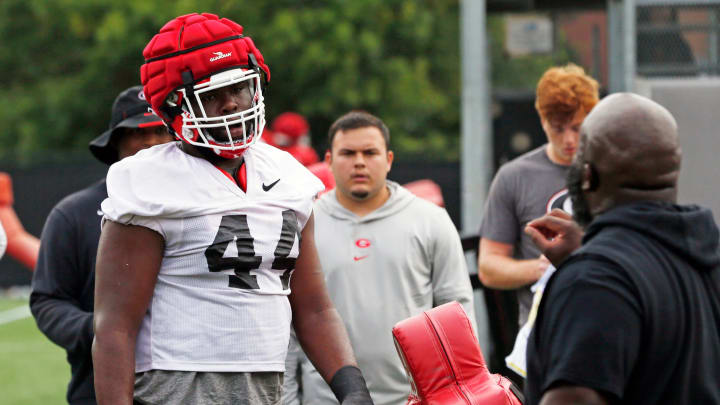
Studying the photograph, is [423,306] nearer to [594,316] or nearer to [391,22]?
[594,316]

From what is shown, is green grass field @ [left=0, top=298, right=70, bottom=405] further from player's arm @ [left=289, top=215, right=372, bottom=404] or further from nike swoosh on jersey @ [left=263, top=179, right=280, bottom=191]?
nike swoosh on jersey @ [left=263, top=179, right=280, bottom=191]

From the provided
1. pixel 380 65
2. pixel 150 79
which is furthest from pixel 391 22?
pixel 150 79

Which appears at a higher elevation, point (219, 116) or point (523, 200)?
point (219, 116)

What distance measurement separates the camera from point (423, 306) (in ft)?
16.1

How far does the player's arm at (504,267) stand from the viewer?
15.9ft

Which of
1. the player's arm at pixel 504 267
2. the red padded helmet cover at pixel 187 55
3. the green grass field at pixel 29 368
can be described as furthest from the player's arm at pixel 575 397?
the green grass field at pixel 29 368

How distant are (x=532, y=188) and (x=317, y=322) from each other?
6.51ft

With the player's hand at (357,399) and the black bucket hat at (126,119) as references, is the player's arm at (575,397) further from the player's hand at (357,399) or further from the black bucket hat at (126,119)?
the black bucket hat at (126,119)

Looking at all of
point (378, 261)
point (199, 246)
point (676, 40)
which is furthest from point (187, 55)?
point (676, 40)

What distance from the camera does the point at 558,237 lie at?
2658mm

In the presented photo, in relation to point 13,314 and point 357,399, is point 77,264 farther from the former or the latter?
point 13,314

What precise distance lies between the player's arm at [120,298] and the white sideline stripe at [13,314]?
12450 mm

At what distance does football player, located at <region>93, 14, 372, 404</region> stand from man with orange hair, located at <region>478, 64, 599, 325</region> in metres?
2.00

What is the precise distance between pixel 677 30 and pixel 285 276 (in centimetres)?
481
